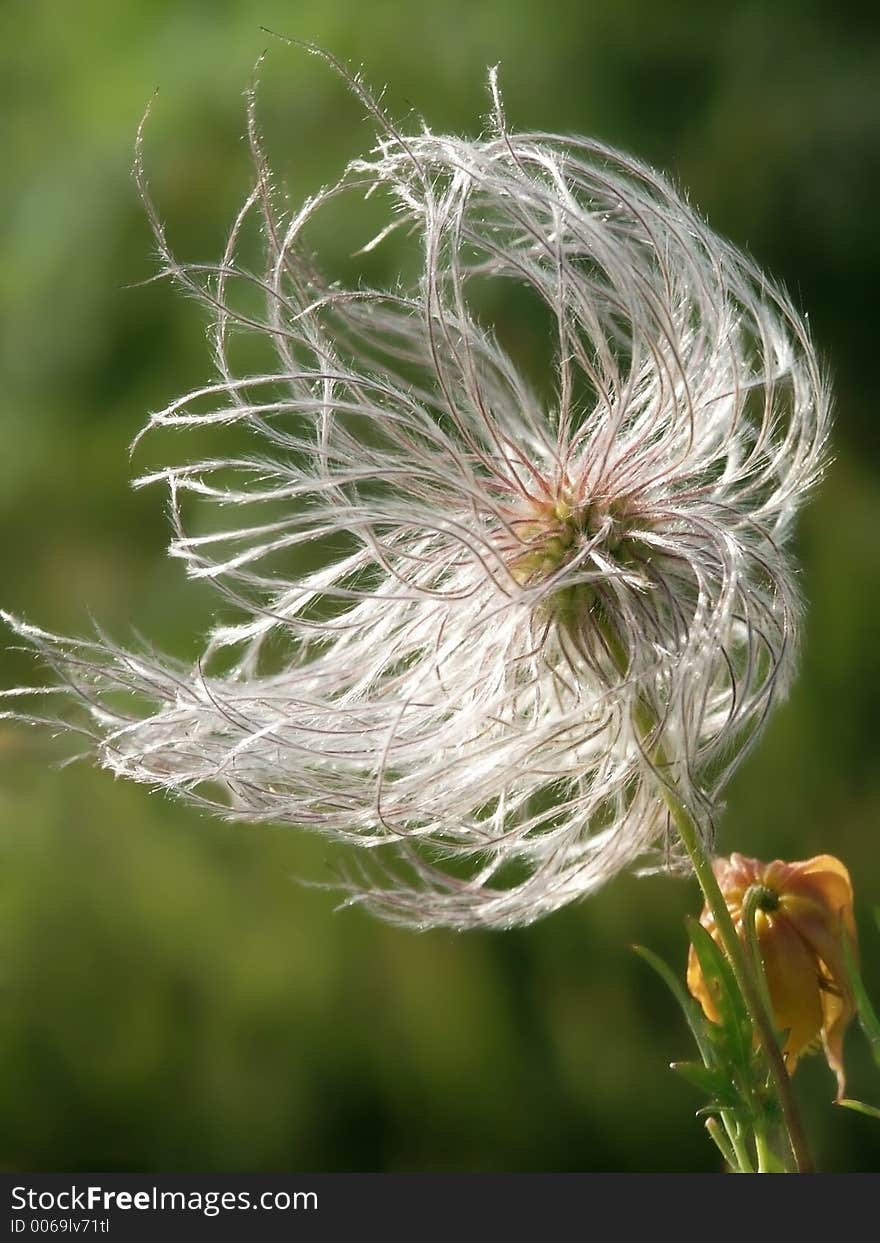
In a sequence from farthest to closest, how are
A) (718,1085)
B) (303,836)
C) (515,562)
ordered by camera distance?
(303,836), (515,562), (718,1085)

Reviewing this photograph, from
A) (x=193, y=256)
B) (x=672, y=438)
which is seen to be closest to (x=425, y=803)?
(x=672, y=438)

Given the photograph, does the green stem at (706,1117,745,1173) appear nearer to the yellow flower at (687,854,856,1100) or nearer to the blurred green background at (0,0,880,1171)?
the yellow flower at (687,854,856,1100)

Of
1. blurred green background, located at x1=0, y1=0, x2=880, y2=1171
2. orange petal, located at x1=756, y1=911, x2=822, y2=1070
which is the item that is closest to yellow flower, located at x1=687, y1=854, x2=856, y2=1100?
orange petal, located at x1=756, y1=911, x2=822, y2=1070

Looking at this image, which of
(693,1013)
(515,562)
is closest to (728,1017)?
(693,1013)

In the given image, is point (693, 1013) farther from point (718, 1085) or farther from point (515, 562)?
point (515, 562)

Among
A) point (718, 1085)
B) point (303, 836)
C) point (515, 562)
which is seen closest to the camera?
point (718, 1085)

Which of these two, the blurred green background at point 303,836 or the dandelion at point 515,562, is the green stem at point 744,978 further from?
the blurred green background at point 303,836

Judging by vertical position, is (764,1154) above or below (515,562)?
below

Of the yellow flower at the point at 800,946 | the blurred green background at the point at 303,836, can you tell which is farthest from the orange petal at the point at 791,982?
the blurred green background at the point at 303,836
